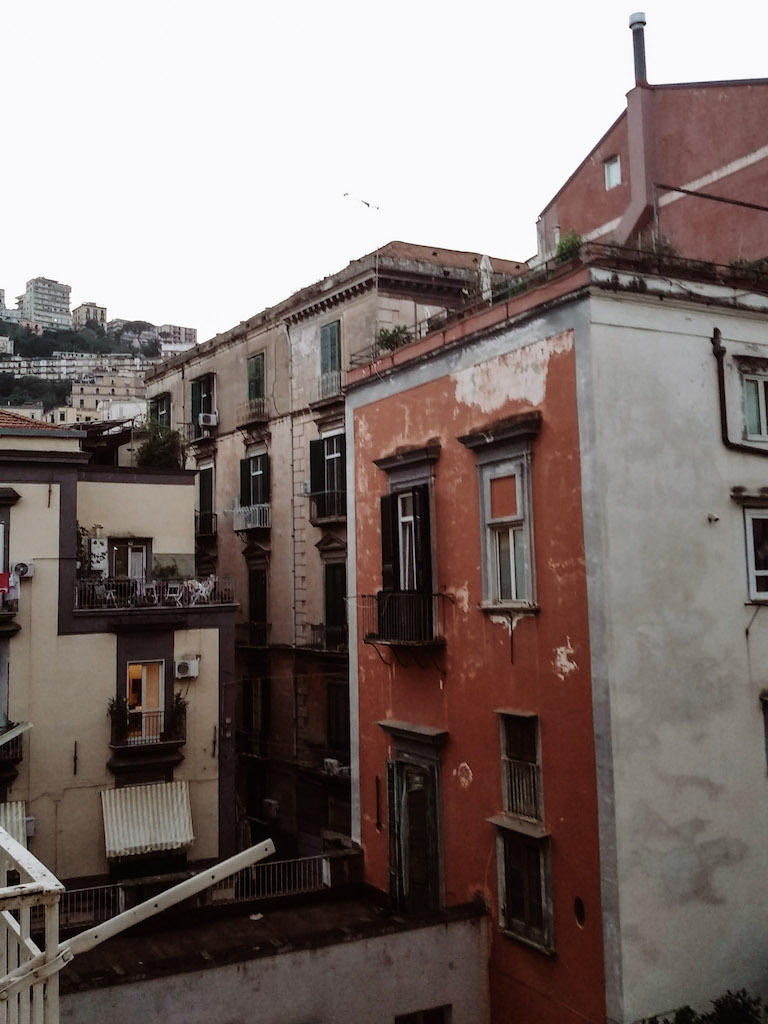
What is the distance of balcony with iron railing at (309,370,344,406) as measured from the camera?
2680 centimetres

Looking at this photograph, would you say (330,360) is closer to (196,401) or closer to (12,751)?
(196,401)

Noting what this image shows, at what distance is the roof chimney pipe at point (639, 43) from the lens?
948 inches

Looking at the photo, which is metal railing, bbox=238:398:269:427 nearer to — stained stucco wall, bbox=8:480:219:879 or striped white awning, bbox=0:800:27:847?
stained stucco wall, bbox=8:480:219:879

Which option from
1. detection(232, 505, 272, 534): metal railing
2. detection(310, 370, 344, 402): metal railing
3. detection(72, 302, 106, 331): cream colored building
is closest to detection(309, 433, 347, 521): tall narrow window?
detection(310, 370, 344, 402): metal railing

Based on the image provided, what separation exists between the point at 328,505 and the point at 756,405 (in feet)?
49.3

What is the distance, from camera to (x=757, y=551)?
1318 cm

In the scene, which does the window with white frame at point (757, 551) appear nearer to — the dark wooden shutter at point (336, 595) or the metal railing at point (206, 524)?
the dark wooden shutter at point (336, 595)

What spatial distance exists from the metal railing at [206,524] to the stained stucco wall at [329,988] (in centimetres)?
2160

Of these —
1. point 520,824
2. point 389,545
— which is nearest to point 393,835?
point 520,824

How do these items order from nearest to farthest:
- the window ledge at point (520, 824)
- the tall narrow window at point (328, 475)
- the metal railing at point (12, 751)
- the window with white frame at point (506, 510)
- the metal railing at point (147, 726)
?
the window ledge at point (520, 824) < the window with white frame at point (506, 510) < the metal railing at point (12, 751) < the metal railing at point (147, 726) < the tall narrow window at point (328, 475)

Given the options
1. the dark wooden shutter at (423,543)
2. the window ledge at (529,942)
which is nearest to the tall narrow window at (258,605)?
the dark wooden shutter at (423,543)

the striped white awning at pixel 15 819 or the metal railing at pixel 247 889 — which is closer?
the metal railing at pixel 247 889

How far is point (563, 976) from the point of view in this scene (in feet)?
40.7

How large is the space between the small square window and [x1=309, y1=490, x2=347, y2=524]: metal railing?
10.9 meters
